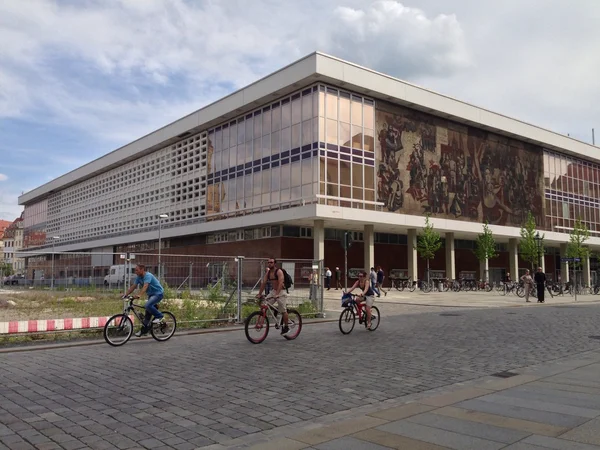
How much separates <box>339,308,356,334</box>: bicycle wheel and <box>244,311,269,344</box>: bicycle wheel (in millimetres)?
2436

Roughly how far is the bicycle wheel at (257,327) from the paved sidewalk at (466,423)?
A: 4.88 m

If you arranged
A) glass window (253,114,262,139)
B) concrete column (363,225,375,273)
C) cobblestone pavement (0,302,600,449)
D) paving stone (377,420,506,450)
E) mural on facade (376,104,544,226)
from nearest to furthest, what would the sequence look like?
paving stone (377,420,506,450) < cobblestone pavement (0,302,600,449) < concrete column (363,225,375,273) < mural on facade (376,104,544,226) < glass window (253,114,262,139)

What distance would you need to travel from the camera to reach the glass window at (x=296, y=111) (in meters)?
40.2

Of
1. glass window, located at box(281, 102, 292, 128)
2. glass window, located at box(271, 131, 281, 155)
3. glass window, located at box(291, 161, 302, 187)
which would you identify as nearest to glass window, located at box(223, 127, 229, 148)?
glass window, located at box(271, 131, 281, 155)

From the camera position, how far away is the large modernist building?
39812 millimetres

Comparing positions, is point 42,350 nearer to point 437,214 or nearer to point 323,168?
point 323,168

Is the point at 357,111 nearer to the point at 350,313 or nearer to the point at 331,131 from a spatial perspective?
the point at 331,131

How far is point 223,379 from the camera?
766cm

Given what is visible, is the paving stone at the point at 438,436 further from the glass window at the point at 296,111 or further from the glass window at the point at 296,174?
the glass window at the point at 296,111

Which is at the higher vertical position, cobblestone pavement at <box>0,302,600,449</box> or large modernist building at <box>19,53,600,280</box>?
large modernist building at <box>19,53,600,280</box>

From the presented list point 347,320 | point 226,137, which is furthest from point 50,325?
point 226,137

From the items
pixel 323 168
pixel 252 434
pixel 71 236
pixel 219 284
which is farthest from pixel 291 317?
pixel 71 236

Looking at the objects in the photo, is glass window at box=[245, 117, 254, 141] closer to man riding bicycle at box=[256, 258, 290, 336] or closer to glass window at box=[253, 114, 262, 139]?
glass window at box=[253, 114, 262, 139]

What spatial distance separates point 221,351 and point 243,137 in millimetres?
37603
